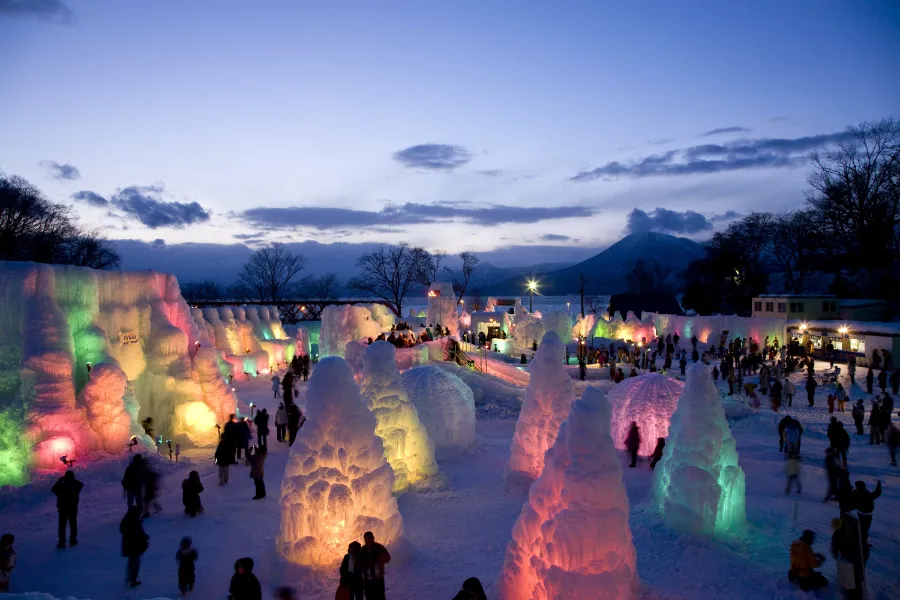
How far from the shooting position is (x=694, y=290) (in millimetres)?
47531

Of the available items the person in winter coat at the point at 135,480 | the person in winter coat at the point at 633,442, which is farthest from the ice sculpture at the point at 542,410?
the person in winter coat at the point at 135,480

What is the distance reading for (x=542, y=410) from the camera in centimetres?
1140

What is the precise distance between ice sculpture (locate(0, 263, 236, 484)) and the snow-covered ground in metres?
0.89

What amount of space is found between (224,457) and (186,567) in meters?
4.29

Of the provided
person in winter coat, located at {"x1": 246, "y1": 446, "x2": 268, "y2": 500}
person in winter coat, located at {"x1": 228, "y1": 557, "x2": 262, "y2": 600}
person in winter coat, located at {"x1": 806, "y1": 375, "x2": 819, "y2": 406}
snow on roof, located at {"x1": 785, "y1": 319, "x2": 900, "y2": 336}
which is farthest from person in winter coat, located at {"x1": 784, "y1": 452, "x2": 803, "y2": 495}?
snow on roof, located at {"x1": 785, "y1": 319, "x2": 900, "y2": 336}

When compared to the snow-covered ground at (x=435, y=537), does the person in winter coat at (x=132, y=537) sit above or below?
above

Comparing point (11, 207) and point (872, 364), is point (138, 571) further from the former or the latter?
point (11, 207)

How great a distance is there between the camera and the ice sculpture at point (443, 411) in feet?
44.8

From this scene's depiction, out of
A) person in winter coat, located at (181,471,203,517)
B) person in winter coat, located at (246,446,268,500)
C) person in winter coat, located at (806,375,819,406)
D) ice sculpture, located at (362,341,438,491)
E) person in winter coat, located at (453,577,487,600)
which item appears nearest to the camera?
person in winter coat, located at (453,577,487,600)

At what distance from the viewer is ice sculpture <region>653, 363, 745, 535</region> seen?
28.1ft

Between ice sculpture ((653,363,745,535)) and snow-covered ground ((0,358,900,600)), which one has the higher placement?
ice sculpture ((653,363,745,535))

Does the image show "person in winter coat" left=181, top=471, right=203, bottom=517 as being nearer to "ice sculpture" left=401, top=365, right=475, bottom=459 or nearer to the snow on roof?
"ice sculpture" left=401, top=365, right=475, bottom=459

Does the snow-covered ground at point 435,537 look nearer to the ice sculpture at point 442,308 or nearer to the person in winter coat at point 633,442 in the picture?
the person in winter coat at point 633,442

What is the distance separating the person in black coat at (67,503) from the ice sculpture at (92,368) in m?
3.23
